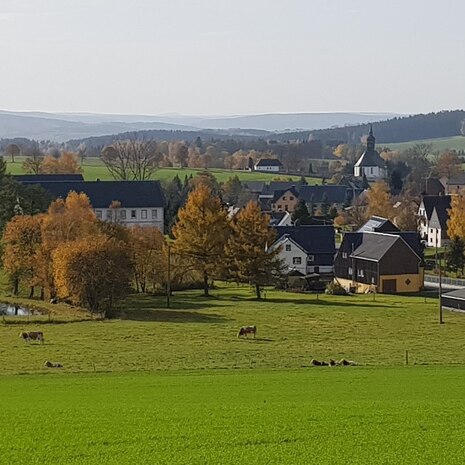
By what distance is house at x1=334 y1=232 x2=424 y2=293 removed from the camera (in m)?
60.3

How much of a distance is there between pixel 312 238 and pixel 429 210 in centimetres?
2491

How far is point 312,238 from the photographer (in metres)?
69.8

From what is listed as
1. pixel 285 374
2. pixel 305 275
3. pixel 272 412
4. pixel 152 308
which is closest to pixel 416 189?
pixel 305 275

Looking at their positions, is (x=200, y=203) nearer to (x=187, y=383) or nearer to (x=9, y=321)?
(x=9, y=321)

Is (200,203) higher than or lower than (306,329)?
higher

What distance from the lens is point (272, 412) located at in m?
17.6

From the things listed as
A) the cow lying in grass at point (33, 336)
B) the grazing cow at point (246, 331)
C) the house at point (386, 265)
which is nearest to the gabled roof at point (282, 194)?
the house at point (386, 265)

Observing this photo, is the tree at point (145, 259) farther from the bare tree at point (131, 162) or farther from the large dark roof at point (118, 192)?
the bare tree at point (131, 162)

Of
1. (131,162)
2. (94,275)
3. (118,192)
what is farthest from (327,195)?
(94,275)

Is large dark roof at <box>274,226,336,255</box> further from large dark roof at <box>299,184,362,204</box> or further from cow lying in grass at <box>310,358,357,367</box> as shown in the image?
large dark roof at <box>299,184,362,204</box>

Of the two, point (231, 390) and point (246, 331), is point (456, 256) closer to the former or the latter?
point (246, 331)

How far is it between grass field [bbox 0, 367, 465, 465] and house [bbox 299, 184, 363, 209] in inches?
3704

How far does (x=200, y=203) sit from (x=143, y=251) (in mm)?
4815

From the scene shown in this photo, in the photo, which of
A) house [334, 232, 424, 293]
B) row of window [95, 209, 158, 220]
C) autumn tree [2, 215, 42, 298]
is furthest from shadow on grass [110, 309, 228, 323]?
row of window [95, 209, 158, 220]
